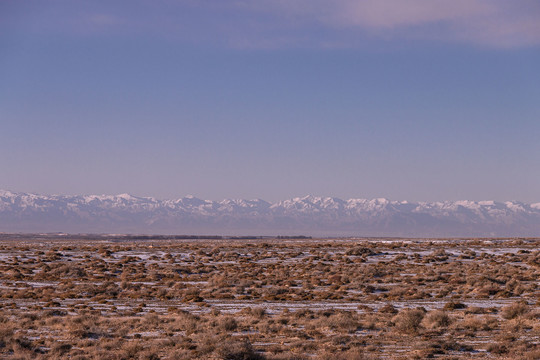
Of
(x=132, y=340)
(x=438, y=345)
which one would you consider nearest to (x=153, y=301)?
(x=132, y=340)

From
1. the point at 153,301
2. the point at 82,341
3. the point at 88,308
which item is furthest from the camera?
the point at 153,301

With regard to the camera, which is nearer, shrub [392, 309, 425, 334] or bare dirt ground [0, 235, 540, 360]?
bare dirt ground [0, 235, 540, 360]

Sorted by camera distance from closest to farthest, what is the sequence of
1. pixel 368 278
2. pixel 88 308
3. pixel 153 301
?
pixel 88 308 → pixel 153 301 → pixel 368 278

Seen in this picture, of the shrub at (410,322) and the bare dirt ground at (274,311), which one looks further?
the shrub at (410,322)

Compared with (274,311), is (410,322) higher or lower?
higher

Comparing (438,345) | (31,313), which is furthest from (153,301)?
(438,345)

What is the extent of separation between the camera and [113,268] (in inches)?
2174

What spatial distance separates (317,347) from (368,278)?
26.9 meters

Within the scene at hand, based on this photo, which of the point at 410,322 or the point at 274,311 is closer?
the point at 410,322

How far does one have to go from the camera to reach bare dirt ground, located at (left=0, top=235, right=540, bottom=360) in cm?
1831

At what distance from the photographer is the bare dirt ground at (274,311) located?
1831 cm

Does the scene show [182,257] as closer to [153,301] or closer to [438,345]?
[153,301]

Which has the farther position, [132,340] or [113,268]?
[113,268]

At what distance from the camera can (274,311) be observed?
28656mm
